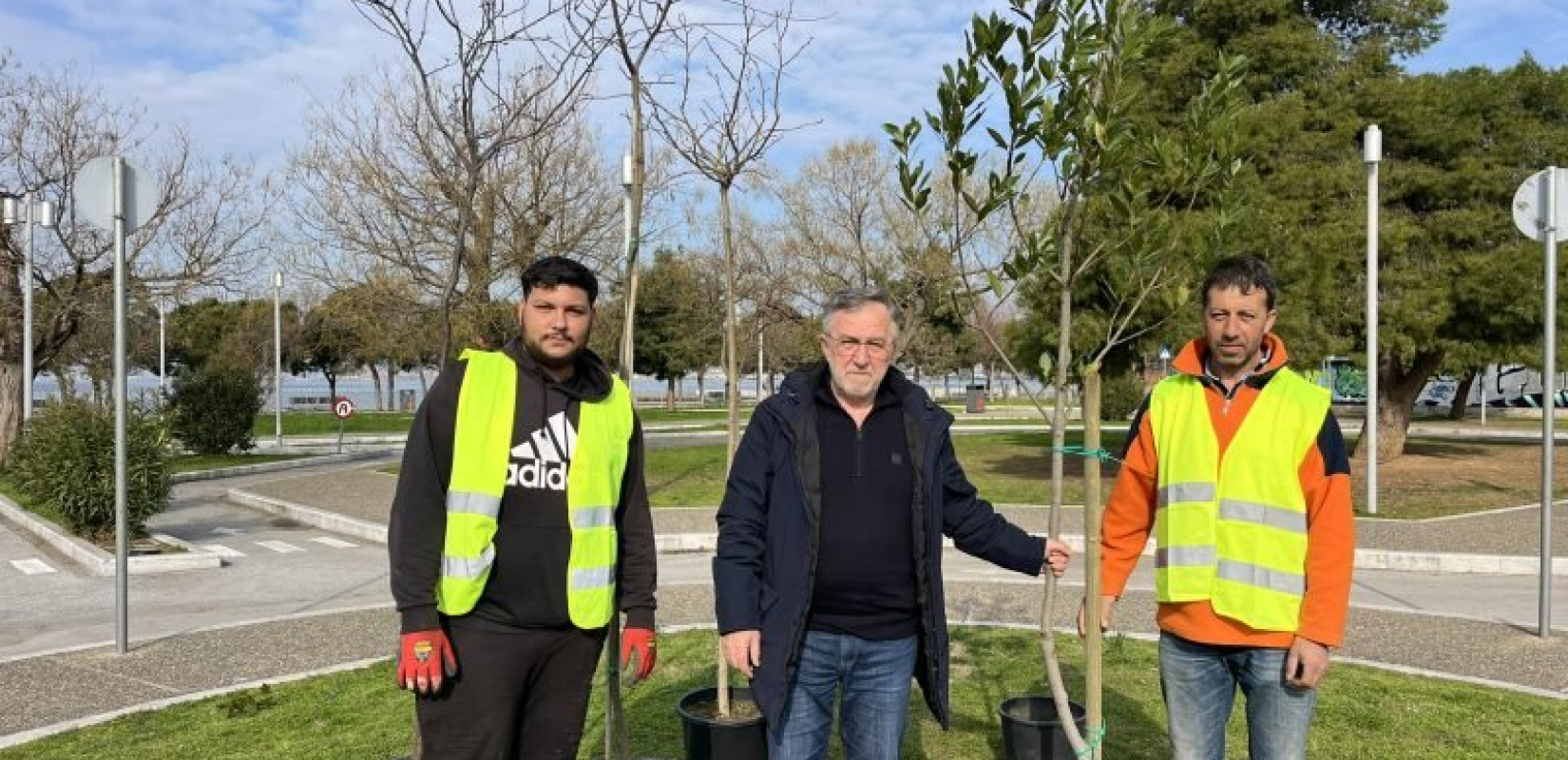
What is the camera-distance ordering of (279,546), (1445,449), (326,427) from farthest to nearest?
(326,427) → (1445,449) → (279,546)

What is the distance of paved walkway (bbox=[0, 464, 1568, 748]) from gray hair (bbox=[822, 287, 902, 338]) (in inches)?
186

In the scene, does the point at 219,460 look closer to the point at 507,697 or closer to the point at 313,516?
the point at 313,516

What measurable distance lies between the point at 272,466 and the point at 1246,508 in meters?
23.5

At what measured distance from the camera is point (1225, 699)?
3.19 metres

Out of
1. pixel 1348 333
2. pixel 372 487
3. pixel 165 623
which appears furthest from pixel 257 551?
pixel 1348 333

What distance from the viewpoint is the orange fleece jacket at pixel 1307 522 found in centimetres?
297

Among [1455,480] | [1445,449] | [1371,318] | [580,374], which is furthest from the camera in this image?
[1445,449]

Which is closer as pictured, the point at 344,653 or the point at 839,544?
the point at 839,544

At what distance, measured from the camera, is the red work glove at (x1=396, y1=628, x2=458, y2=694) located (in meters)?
2.90

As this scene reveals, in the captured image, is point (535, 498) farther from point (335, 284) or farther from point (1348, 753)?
point (335, 284)

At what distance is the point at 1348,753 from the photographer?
15.9 ft

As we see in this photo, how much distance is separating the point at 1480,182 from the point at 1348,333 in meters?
3.36

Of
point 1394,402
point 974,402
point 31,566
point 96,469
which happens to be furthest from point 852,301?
point 974,402

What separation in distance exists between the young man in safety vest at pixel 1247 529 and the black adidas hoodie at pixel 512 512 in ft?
5.66
